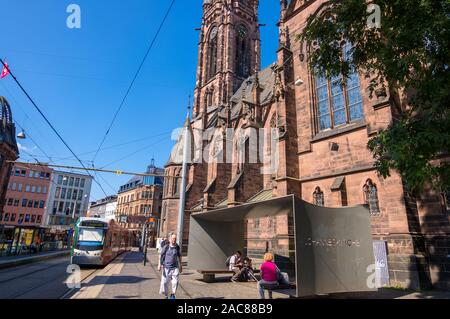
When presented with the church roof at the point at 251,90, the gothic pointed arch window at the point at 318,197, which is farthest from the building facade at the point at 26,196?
the gothic pointed arch window at the point at 318,197

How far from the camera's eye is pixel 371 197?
485 inches

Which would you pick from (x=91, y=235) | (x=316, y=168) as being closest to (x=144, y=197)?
(x=91, y=235)

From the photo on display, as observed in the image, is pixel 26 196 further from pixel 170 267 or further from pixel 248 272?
pixel 170 267

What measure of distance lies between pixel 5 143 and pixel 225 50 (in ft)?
94.9

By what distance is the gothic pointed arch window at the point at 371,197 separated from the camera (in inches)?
478

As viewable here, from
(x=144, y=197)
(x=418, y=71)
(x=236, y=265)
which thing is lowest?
(x=236, y=265)

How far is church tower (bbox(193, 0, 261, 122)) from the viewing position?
40312mm

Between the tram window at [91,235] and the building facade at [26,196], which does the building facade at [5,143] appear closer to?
the tram window at [91,235]

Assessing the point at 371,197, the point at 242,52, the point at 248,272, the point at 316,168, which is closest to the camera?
the point at 248,272

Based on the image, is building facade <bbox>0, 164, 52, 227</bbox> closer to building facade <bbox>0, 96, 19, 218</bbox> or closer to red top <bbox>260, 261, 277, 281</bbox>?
building facade <bbox>0, 96, 19, 218</bbox>

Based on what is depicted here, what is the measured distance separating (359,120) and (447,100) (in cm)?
804

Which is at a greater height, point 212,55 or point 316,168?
point 212,55
